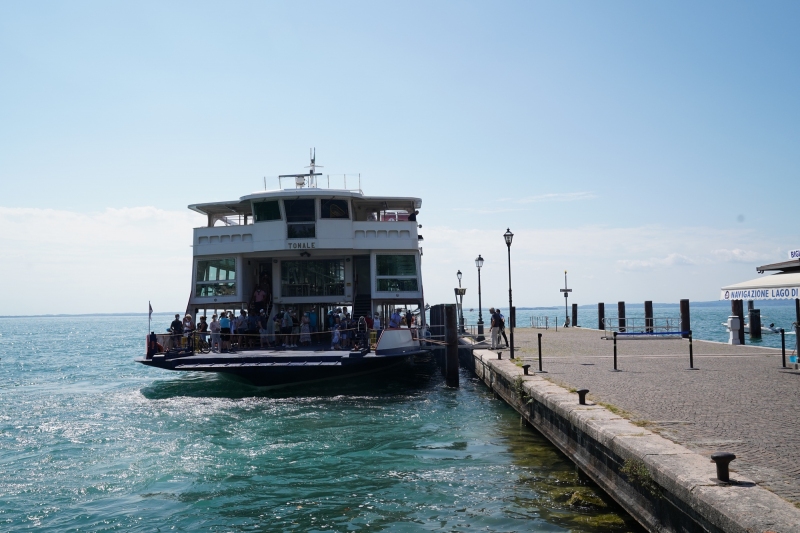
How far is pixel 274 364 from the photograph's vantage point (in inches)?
655

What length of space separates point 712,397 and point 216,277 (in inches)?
641

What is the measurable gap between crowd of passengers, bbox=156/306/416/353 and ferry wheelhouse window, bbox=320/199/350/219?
337 cm

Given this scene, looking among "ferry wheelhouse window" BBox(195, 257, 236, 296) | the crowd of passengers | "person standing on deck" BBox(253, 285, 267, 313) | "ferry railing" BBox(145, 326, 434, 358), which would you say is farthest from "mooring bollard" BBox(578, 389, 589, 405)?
"ferry wheelhouse window" BBox(195, 257, 236, 296)

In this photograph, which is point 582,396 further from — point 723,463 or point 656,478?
point 723,463

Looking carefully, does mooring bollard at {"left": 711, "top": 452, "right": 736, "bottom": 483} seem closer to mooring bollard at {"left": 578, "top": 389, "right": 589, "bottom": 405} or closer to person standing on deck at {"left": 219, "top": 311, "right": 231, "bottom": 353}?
mooring bollard at {"left": 578, "top": 389, "right": 589, "bottom": 405}

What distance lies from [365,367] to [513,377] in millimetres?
5407

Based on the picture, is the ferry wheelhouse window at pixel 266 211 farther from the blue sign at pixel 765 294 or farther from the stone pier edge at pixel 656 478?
the blue sign at pixel 765 294

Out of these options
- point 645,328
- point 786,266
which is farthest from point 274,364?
point 645,328

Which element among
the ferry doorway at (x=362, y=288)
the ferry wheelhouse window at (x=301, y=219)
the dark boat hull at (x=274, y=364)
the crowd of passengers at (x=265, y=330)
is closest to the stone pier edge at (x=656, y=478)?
the dark boat hull at (x=274, y=364)

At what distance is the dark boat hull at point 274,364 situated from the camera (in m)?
16.7

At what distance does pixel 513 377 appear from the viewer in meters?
14.8

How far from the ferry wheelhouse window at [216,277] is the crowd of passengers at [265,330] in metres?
0.86

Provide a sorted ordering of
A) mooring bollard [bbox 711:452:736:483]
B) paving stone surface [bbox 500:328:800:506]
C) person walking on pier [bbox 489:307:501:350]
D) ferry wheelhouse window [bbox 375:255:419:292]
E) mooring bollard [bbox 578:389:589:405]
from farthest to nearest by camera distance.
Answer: person walking on pier [bbox 489:307:501:350] < ferry wheelhouse window [bbox 375:255:419:292] < mooring bollard [bbox 578:389:589:405] < paving stone surface [bbox 500:328:800:506] < mooring bollard [bbox 711:452:736:483]

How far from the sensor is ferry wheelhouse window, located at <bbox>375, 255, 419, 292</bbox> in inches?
852
